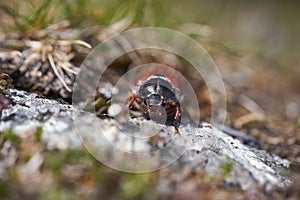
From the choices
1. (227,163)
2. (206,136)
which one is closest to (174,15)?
(206,136)

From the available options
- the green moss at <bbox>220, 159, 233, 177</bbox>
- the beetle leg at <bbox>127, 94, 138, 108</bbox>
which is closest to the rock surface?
the green moss at <bbox>220, 159, 233, 177</bbox>

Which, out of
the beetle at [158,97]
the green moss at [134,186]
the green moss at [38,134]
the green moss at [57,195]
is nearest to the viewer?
the green moss at [57,195]

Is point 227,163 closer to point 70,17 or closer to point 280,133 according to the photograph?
point 280,133

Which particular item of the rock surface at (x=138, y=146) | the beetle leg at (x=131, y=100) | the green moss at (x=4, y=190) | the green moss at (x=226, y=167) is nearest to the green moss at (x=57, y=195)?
the green moss at (x=4, y=190)

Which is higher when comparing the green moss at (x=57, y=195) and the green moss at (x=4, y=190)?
the green moss at (x=57, y=195)

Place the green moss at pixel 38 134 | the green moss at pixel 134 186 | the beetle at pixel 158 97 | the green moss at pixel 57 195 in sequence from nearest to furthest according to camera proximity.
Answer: the green moss at pixel 57 195 < the green moss at pixel 134 186 < the green moss at pixel 38 134 < the beetle at pixel 158 97

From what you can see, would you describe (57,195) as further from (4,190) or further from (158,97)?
(158,97)

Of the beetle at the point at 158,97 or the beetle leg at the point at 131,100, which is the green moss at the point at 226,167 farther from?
the beetle leg at the point at 131,100

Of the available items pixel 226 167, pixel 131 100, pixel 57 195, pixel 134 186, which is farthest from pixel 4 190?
pixel 131 100
